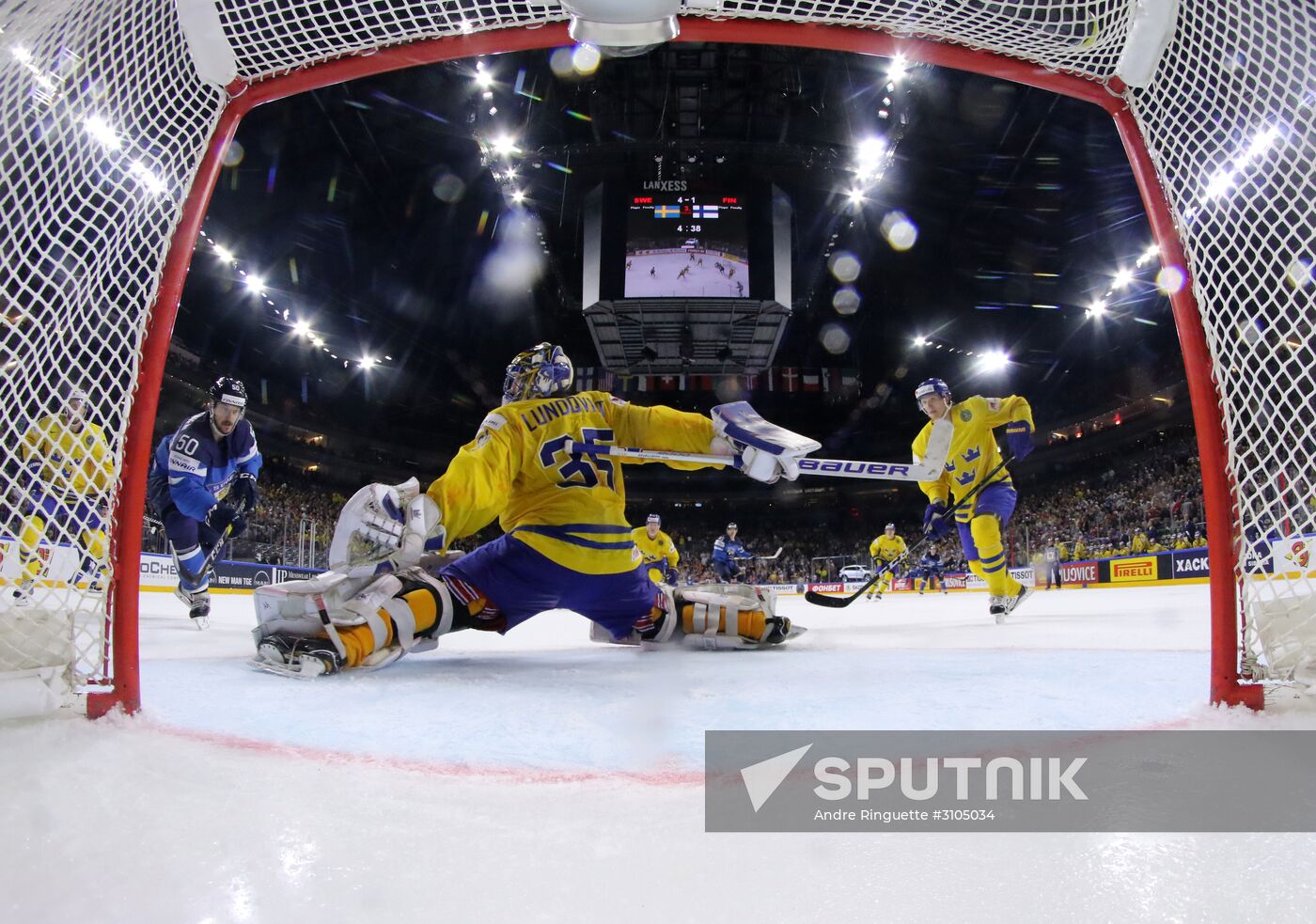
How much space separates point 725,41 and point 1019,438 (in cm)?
404

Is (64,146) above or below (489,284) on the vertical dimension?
below

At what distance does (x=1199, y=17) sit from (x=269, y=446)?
21.2m

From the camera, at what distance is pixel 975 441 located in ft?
16.6

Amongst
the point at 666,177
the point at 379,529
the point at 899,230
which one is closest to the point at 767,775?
the point at 379,529

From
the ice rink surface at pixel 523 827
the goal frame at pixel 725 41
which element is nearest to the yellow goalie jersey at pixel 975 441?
the ice rink surface at pixel 523 827

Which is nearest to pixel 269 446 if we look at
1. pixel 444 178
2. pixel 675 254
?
pixel 444 178

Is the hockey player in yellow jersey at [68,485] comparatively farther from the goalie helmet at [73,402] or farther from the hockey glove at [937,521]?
the hockey glove at [937,521]

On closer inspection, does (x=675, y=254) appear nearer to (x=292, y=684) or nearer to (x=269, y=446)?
(x=292, y=684)

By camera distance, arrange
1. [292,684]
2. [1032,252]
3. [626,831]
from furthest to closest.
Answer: [1032,252], [292,684], [626,831]

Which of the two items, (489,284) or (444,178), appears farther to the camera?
(489,284)

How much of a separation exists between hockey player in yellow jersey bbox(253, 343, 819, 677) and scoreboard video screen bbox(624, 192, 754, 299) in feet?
25.5

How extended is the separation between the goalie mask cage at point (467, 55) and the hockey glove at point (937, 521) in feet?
12.2

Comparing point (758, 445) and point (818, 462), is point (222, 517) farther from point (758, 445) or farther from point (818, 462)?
point (818, 462)

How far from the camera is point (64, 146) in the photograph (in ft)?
5.10
